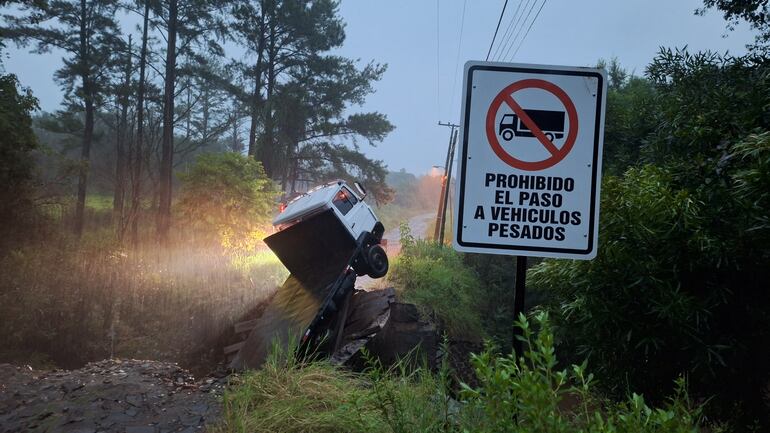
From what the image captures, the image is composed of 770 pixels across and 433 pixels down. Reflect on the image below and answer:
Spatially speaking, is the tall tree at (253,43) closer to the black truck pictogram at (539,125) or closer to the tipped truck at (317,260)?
the tipped truck at (317,260)

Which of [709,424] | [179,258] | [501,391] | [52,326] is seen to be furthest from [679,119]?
[179,258]

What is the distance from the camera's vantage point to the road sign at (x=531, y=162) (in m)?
2.25

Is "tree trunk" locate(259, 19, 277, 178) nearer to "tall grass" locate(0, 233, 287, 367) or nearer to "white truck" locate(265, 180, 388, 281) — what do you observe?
"tall grass" locate(0, 233, 287, 367)

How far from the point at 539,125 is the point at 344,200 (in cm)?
963

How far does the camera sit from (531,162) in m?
2.25

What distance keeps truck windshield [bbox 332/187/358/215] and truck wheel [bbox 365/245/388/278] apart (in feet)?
3.59

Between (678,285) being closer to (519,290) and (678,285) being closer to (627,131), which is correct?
(519,290)

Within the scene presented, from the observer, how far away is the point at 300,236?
10.9m

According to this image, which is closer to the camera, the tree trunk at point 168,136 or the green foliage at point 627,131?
the green foliage at point 627,131

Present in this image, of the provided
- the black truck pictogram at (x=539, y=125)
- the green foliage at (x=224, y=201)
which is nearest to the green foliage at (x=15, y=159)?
the green foliage at (x=224, y=201)

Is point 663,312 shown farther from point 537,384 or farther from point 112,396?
point 112,396

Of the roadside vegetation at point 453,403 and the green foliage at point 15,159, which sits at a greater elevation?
the green foliage at point 15,159

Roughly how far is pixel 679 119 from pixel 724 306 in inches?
106

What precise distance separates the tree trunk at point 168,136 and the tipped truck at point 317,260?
1309 cm
